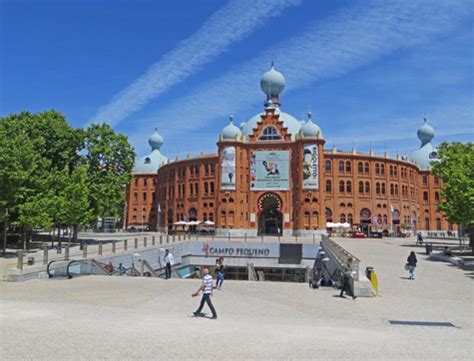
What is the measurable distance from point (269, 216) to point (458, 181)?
35.8 metres

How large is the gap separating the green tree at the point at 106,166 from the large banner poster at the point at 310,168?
27448mm

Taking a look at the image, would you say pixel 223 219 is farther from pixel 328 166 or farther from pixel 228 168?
pixel 328 166

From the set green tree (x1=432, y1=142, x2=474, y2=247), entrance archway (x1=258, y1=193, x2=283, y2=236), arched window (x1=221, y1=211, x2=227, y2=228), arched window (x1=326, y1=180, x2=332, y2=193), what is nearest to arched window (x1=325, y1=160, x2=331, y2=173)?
arched window (x1=326, y1=180, x2=332, y2=193)

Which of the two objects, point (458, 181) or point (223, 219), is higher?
point (458, 181)

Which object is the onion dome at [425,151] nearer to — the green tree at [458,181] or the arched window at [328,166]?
the arched window at [328,166]

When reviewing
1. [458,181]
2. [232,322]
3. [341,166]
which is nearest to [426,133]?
[341,166]

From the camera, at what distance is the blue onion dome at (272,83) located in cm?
8419

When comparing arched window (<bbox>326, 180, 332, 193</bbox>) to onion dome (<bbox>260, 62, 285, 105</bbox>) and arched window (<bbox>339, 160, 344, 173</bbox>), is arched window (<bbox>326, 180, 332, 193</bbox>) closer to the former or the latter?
arched window (<bbox>339, 160, 344, 173</bbox>)

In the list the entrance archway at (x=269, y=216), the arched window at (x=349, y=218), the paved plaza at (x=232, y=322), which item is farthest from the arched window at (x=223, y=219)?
the paved plaza at (x=232, y=322)

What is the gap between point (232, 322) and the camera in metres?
13.5

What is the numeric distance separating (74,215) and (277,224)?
36255 millimetres

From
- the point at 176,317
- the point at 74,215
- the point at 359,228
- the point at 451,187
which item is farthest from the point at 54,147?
the point at 359,228

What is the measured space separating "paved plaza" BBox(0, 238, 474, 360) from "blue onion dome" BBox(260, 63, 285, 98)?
66.7 m

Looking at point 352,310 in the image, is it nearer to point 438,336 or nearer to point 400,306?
point 400,306
